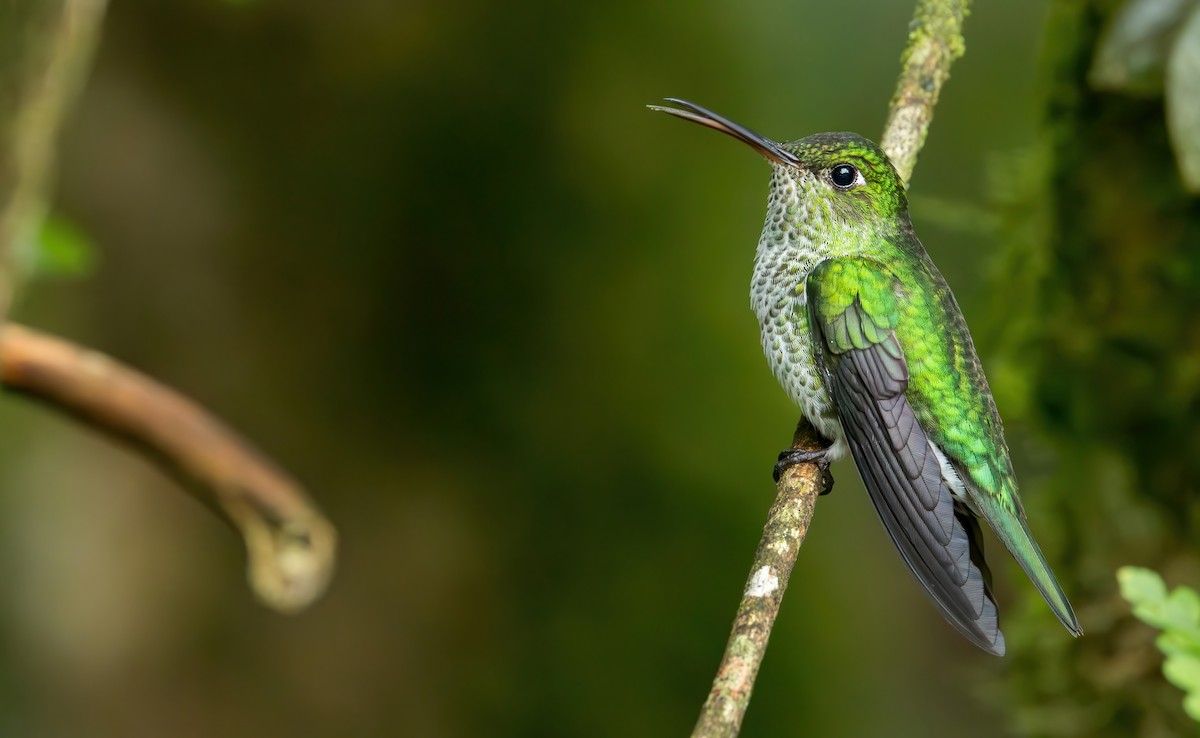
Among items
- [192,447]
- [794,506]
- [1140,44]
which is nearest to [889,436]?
[794,506]

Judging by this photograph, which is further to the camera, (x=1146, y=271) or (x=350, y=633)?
(x=350, y=633)

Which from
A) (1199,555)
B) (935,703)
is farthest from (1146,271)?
(935,703)

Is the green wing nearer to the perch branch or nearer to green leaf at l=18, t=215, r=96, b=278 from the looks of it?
the perch branch

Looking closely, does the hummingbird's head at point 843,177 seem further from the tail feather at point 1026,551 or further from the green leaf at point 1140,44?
the tail feather at point 1026,551

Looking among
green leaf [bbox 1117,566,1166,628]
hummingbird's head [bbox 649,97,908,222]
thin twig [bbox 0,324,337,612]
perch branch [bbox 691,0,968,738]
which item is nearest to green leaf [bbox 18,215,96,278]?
thin twig [bbox 0,324,337,612]

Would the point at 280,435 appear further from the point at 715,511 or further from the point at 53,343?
the point at 53,343

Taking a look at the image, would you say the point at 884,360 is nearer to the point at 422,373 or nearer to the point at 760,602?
the point at 760,602
